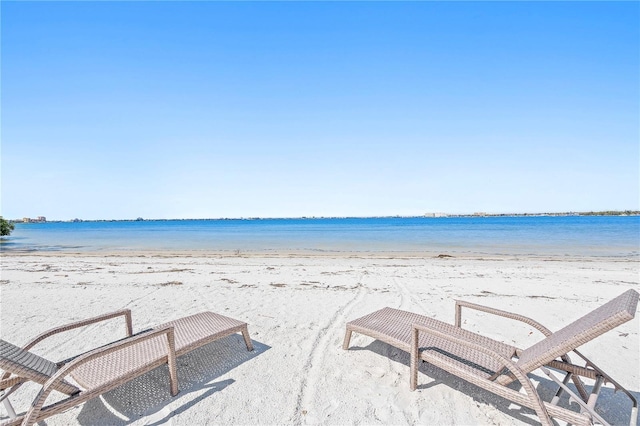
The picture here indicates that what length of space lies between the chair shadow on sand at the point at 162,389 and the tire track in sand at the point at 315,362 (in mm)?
743

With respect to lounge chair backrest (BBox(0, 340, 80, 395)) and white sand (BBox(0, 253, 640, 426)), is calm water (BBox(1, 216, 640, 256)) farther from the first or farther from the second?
lounge chair backrest (BBox(0, 340, 80, 395))

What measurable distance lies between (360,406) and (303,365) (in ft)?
3.15

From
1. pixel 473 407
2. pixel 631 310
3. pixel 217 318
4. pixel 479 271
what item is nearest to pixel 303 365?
pixel 217 318

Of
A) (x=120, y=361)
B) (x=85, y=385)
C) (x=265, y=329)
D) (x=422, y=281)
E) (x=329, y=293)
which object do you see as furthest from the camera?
(x=422, y=281)

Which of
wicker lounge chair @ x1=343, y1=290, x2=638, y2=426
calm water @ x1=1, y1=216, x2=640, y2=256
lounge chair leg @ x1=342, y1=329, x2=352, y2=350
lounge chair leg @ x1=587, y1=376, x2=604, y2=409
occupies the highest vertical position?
wicker lounge chair @ x1=343, y1=290, x2=638, y2=426

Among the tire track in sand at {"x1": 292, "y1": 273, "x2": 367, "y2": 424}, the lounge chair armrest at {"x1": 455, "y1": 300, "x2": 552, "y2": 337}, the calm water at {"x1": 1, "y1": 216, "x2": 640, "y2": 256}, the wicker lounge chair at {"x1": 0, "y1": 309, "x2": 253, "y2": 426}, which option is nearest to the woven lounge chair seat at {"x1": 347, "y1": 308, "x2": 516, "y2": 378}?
the lounge chair armrest at {"x1": 455, "y1": 300, "x2": 552, "y2": 337}

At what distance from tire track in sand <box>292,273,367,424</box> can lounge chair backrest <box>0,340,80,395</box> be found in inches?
76.6

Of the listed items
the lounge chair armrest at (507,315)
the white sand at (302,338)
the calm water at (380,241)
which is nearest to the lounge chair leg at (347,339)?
the white sand at (302,338)

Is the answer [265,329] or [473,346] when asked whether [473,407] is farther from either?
[265,329]

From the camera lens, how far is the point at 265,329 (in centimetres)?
484

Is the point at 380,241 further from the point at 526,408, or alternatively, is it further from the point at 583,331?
the point at 583,331

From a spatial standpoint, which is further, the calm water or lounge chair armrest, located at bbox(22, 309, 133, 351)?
the calm water

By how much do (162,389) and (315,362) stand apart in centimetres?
171

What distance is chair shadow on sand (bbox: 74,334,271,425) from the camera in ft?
9.13
